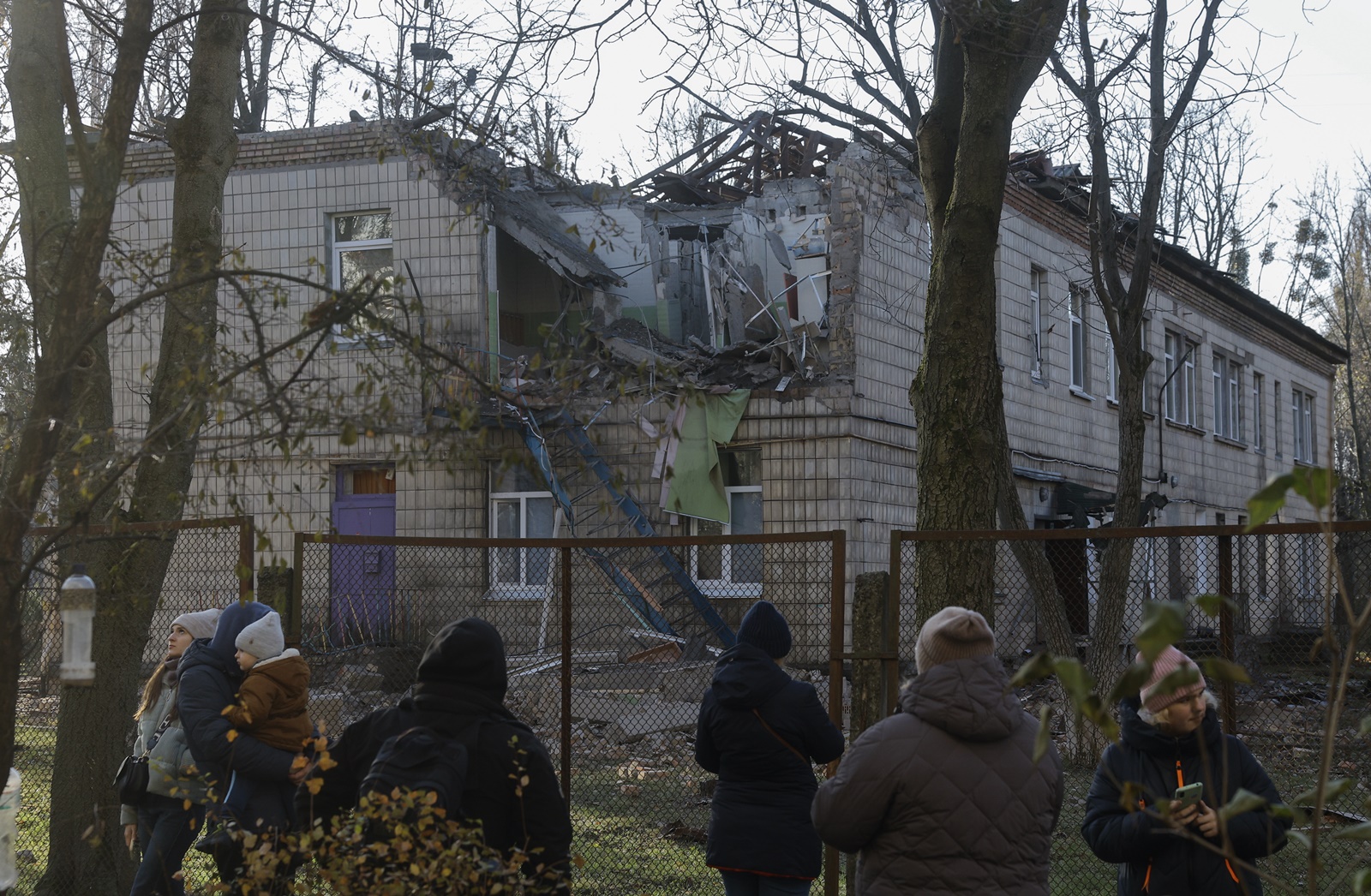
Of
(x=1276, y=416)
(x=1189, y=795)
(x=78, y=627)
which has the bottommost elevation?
(x=1189, y=795)

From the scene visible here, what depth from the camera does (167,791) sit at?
519cm

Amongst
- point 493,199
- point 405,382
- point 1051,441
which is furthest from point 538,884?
point 1051,441

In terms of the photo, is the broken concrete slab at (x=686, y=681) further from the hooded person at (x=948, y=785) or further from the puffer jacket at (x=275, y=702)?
the hooded person at (x=948, y=785)

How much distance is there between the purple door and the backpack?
7.85 meters

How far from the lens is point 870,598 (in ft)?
18.4

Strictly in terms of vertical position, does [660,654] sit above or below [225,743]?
below

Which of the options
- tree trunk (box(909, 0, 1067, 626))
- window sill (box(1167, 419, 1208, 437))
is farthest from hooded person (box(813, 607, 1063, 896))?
window sill (box(1167, 419, 1208, 437))

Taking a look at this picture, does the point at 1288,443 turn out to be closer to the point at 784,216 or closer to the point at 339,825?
the point at 784,216

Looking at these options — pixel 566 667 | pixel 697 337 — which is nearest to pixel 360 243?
pixel 697 337

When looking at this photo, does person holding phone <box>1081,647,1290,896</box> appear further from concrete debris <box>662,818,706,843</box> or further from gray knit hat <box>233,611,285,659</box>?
concrete debris <box>662,818,706,843</box>

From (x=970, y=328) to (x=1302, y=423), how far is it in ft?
100

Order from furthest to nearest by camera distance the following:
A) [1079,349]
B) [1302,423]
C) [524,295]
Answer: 1. [1302,423]
2. [1079,349]
3. [524,295]

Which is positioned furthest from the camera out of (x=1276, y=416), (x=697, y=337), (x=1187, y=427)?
(x=1276, y=416)

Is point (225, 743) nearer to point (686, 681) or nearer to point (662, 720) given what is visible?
point (686, 681)
